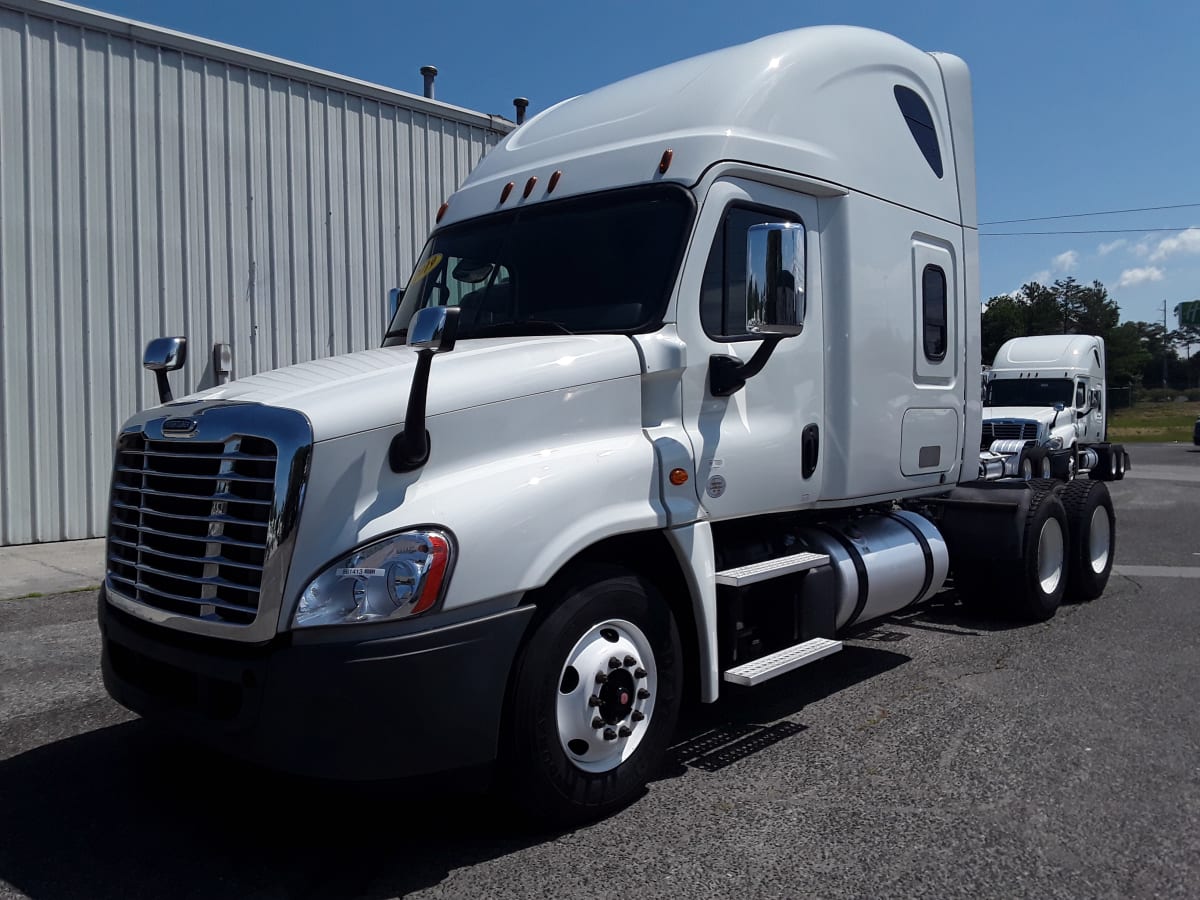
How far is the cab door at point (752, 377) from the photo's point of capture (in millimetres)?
4516

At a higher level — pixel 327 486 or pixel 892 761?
pixel 327 486

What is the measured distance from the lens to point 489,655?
3.50 meters

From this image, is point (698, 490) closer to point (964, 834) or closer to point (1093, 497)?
point (964, 834)

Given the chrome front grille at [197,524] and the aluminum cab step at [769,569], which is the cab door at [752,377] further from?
the chrome front grille at [197,524]

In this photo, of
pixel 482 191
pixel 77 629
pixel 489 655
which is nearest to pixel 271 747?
pixel 489 655

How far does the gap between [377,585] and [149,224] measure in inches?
409

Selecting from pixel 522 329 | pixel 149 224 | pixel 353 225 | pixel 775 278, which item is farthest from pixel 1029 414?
pixel 522 329

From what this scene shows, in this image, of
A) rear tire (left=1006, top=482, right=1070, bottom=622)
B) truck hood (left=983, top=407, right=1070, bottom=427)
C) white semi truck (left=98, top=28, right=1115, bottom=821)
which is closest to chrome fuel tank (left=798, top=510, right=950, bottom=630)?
white semi truck (left=98, top=28, right=1115, bottom=821)

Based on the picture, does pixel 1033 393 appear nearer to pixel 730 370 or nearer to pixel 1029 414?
pixel 1029 414

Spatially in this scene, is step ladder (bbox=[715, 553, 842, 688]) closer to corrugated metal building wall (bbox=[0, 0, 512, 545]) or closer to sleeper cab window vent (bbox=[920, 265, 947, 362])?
sleeper cab window vent (bbox=[920, 265, 947, 362])

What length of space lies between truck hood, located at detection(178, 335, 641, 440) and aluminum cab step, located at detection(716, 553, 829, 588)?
103 centimetres

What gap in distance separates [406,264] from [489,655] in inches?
474

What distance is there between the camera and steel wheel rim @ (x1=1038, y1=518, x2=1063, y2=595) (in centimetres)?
761

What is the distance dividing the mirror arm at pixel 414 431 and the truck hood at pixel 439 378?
92 mm
